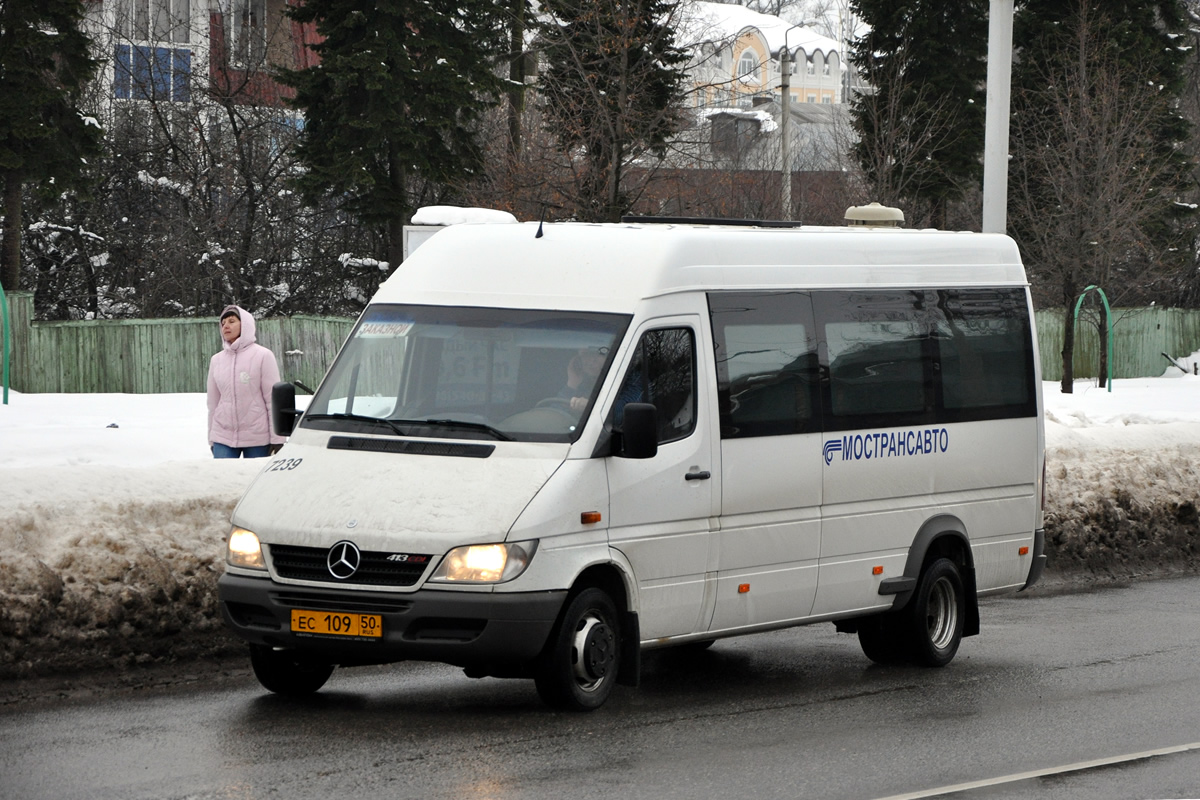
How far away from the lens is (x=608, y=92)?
30.4 meters

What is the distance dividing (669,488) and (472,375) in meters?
1.10

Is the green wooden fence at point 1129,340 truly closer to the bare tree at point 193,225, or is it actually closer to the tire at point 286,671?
the bare tree at point 193,225

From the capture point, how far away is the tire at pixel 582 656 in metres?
8.17

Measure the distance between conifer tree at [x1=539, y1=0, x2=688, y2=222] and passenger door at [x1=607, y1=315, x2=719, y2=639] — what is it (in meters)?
19.0

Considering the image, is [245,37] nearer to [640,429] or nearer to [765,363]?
[765,363]

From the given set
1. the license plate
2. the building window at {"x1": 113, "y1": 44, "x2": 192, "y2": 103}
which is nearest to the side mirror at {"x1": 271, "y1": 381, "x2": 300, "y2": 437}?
the license plate

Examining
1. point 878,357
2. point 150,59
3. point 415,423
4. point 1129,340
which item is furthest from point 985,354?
point 1129,340

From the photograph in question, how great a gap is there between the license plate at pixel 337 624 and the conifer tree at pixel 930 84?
3579 centimetres

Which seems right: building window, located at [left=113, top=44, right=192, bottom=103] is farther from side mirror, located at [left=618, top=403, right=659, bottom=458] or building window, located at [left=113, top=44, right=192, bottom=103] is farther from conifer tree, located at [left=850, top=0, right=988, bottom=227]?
side mirror, located at [left=618, top=403, right=659, bottom=458]

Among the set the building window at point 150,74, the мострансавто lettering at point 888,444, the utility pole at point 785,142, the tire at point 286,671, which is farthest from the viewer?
the building window at point 150,74

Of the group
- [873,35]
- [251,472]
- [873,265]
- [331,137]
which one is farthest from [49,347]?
[873,265]

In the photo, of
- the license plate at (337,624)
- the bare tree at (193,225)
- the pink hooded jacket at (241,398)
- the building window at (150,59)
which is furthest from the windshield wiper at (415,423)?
the building window at (150,59)

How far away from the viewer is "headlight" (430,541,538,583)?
7867 mm

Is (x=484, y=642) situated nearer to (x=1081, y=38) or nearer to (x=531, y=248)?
(x=531, y=248)
